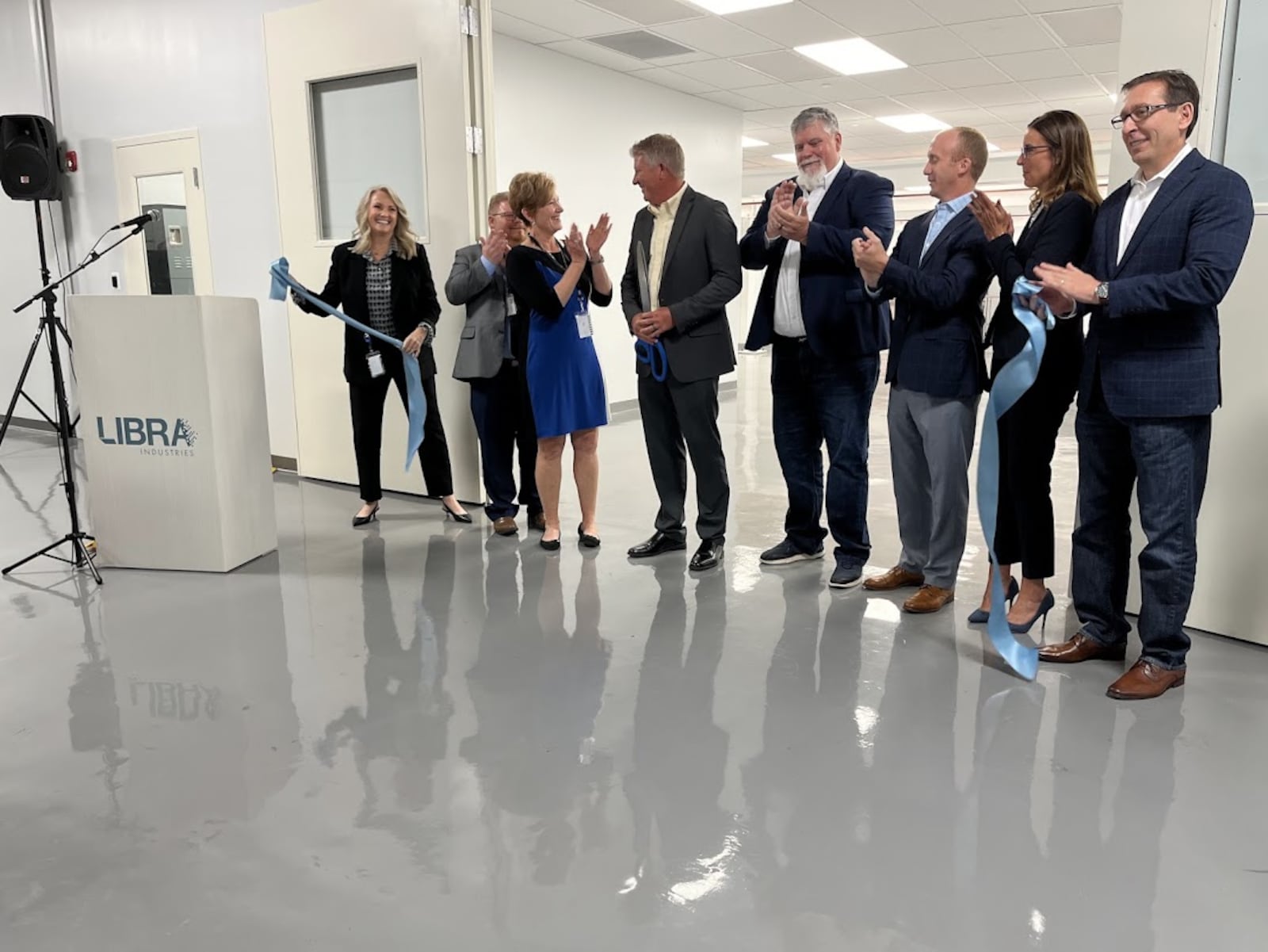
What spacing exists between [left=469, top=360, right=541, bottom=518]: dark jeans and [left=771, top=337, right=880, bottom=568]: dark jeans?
1.21 metres

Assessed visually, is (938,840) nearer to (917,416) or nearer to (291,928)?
(291,928)

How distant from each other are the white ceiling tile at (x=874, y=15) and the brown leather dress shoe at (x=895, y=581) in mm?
4356

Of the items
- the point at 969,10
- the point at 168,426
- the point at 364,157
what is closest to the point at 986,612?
the point at 168,426

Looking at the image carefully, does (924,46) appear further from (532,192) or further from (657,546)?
(657,546)

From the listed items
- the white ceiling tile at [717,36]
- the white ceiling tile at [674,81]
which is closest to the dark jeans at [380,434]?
the white ceiling tile at [717,36]

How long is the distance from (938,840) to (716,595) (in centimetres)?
159

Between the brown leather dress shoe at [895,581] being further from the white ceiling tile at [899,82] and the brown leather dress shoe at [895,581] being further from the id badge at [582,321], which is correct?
the white ceiling tile at [899,82]

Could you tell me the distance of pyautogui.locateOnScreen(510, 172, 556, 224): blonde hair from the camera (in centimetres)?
367

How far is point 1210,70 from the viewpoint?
292 cm

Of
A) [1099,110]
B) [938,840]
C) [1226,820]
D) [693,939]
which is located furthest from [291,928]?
[1099,110]

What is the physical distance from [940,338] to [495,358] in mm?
1961

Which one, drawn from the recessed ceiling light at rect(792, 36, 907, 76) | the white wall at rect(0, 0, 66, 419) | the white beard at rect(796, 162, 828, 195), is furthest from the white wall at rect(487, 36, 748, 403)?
the white beard at rect(796, 162, 828, 195)

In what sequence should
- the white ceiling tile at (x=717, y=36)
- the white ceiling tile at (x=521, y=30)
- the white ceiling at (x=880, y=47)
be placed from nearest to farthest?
the white ceiling at (x=880, y=47), the white ceiling tile at (x=521, y=30), the white ceiling tile at (x=717, y=36)

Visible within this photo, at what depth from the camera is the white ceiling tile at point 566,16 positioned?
20.5 feet
